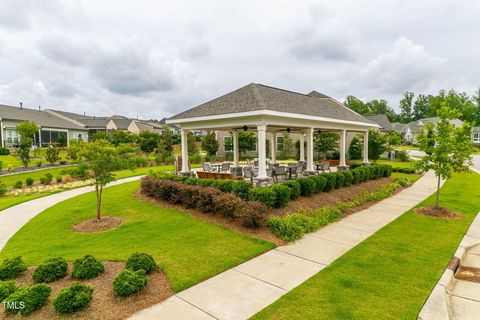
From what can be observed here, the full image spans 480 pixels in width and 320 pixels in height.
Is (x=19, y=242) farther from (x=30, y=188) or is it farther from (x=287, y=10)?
(x=287, y=10)

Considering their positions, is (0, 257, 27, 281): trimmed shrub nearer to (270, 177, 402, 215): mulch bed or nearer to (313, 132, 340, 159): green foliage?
(270, 177, 402, 215): mulch bed

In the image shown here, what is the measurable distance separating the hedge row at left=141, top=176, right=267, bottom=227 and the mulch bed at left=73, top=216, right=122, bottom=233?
2.41 m

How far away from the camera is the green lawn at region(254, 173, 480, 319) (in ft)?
14.3

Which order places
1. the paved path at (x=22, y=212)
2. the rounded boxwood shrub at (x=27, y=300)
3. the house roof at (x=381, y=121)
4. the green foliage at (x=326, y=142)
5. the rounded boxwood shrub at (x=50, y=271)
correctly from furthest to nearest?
1. the house roof at (x=381, y=121)
2. the green foliage at (x=326, y=142)
3. the paved path at (x=22, y=212)
4. the rounded boxwood shrub at (x=50, y=271)
5. the rounded boxwood shrub at (x=27, y=300)

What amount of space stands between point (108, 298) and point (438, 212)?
11459 mm

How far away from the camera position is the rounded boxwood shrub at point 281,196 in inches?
374

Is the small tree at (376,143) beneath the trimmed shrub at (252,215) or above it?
above

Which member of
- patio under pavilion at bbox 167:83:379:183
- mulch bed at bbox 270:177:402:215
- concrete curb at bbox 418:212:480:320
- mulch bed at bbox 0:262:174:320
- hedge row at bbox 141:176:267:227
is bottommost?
concrete curb at bbox 418:212:480:320

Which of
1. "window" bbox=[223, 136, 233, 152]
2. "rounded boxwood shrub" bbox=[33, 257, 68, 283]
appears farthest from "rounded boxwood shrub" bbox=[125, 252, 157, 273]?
"window" bbox=[223, 136, 233, 152]

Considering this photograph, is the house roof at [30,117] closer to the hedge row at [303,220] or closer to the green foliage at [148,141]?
the green foliage at [148,141]

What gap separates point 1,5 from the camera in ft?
35.9

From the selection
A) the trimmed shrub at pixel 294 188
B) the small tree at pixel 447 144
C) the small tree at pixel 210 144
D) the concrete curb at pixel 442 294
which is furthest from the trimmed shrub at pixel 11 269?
the small tree at pixel 210 144

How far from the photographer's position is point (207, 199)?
9812 mm

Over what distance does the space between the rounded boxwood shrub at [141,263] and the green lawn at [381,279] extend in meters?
2.59
